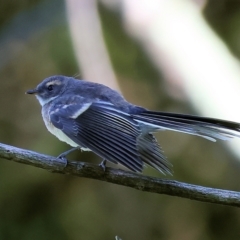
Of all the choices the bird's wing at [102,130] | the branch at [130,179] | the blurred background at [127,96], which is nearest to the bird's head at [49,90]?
the bird's wing at [102,130]

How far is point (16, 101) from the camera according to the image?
2.96 metres

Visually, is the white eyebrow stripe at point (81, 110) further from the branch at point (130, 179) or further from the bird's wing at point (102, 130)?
the branch at point (130, 179)

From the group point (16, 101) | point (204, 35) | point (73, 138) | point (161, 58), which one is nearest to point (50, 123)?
point (73, 138)

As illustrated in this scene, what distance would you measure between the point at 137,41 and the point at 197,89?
1.77ft

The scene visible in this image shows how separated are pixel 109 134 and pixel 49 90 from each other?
586mm

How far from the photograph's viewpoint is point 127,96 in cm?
302

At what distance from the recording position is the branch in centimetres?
149

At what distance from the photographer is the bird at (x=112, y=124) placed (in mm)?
1456

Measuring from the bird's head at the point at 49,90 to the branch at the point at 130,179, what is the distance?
48 centimetres

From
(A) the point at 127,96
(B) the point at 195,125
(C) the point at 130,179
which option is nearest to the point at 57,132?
(C) the point at 130,179

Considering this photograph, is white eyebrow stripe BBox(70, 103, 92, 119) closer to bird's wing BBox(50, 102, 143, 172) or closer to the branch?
bird's wing BBox(50, 102, 143, 172)

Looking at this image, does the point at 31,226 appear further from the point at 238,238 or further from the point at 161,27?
the point at 161,27

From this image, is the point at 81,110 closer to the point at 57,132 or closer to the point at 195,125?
the point at 57,132

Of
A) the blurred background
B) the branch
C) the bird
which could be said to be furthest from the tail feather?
the blurred background
